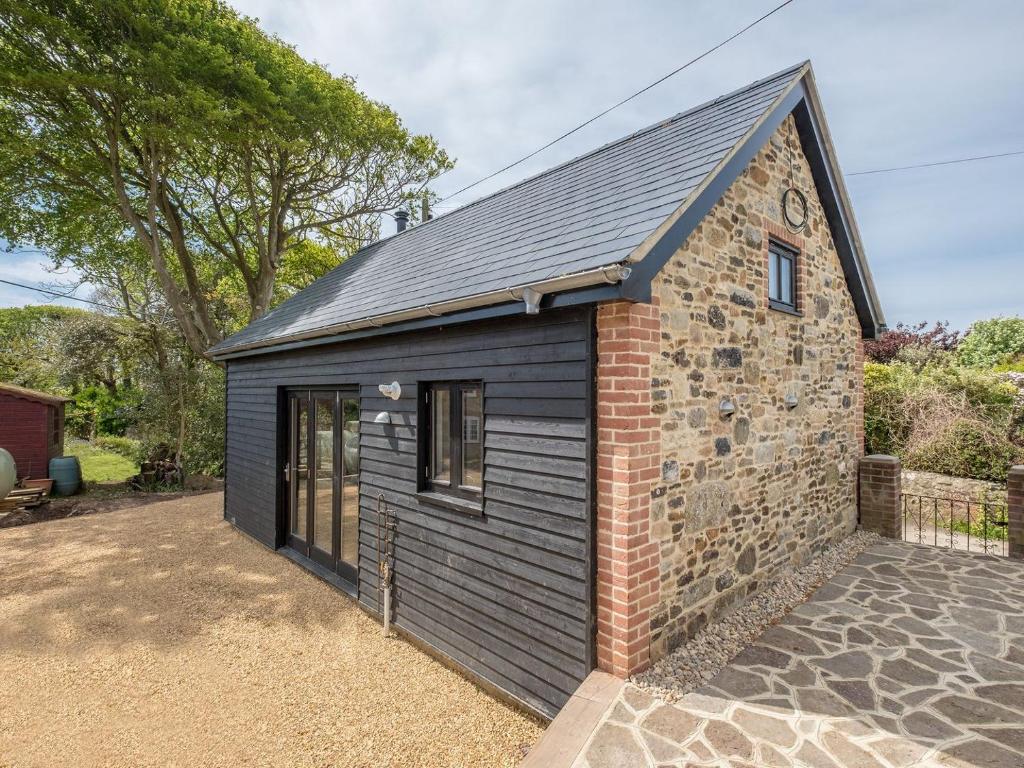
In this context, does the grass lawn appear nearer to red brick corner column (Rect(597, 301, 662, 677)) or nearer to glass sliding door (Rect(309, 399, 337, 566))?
glass sliding door (Rect(309, 399, 337, 566))

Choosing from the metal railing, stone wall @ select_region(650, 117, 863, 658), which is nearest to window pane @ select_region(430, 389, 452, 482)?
stone wall @ select_region(650, 117, 863, 658)

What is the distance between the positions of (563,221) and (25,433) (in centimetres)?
1558

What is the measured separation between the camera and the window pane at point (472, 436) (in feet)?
15.1

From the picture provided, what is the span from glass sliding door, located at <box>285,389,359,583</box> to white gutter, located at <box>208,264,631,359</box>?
1261mm

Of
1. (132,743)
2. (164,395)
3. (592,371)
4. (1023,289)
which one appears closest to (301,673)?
(132,743)

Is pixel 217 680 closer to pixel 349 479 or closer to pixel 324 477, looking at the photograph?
pixel 349 479

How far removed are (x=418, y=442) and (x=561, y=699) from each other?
104 inches

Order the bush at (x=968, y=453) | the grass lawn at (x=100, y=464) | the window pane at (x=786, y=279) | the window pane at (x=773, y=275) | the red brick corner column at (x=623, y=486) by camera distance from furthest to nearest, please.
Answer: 1. the grass lawn at (x=100, y=464)
2. the bush at (x=968, y=453)
3. the window pane at (x=786, y=279)
4. the window pane at (x=773, y=275)
5. the red brick corner column at (x=623, y=486)

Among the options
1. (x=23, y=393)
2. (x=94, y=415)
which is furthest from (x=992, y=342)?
(x=94, y=415)

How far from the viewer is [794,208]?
227 inches

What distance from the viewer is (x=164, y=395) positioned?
13930mm

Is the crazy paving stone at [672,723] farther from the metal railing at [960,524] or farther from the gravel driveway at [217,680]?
the metal railing at [960,524]

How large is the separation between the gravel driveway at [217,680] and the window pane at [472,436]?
1.90 m

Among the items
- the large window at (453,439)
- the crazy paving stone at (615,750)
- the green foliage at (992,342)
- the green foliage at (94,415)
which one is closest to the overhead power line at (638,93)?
the large window at (453,439)
